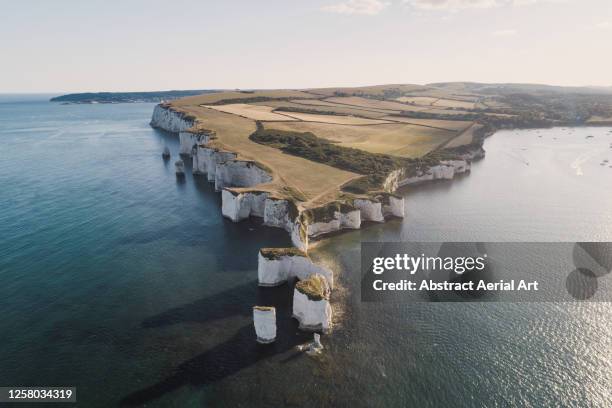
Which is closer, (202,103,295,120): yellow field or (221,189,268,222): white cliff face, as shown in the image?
(221,189,268,222): white cliff face

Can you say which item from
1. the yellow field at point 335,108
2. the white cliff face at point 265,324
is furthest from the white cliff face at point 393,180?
the yellow field at point 335,108

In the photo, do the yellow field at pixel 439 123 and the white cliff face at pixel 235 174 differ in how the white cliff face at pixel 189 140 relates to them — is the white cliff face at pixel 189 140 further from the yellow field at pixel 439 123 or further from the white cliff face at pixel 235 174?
the yellow field at pixel 439 123

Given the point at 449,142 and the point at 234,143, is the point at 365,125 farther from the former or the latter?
the point at 234,143

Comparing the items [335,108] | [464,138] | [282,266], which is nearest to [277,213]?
[282,266]

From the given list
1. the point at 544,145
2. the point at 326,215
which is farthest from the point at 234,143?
the point at 544,145

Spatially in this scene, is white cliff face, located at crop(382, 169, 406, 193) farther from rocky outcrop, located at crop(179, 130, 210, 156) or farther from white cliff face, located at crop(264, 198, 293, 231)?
rocky outcrop, located at crop(179, 130, 210, 156)

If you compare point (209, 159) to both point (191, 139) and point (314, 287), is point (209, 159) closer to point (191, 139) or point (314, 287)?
point (191, 139)

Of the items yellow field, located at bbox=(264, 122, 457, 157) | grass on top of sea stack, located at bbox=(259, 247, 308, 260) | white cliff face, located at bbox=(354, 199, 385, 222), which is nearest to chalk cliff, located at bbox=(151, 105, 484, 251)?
white cliff face, located at bbox=(354, 199, 385, 222)
